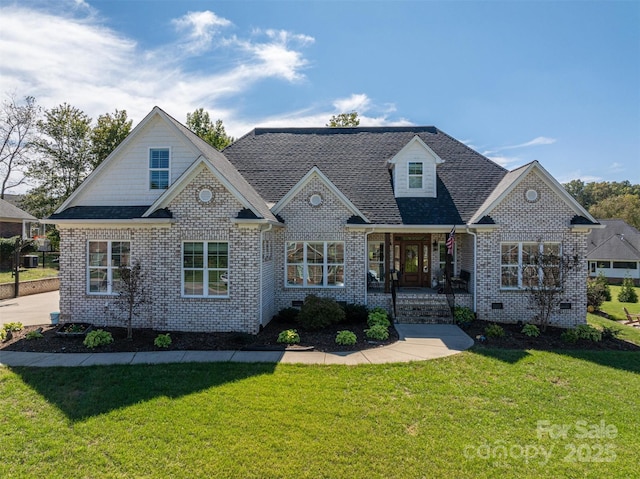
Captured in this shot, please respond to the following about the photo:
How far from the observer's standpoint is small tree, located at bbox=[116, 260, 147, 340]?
11.1 meters

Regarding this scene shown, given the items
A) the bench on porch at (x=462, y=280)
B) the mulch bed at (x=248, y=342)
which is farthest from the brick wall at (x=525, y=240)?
the mulch bed at (x=248, y=342)

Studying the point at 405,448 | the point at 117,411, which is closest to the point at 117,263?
the point at 117,411

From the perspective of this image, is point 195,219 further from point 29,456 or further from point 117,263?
point 29,456

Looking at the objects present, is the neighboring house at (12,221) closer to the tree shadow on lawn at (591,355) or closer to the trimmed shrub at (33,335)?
the trimmed shrub at (33,335)

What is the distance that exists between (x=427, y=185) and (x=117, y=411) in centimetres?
1438

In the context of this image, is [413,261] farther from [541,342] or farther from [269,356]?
[269,356]

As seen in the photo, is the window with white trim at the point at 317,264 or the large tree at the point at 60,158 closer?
the window with white trim at the point at 317,264

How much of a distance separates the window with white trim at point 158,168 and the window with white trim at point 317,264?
5410 millimetres

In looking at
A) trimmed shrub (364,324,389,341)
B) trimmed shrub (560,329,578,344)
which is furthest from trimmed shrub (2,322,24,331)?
trimmed shrub (560,329,578,344)

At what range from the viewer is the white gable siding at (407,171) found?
639 inches

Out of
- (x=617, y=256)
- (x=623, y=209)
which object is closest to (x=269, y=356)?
(x=617, y=256)

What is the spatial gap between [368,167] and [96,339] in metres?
13.5

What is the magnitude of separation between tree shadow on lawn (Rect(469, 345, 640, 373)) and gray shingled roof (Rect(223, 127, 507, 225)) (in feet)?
19.5

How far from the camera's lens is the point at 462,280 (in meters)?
15.7
